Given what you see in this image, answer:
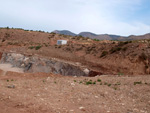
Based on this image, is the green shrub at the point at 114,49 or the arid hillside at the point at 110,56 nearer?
the arid hillside at the point at 110,56

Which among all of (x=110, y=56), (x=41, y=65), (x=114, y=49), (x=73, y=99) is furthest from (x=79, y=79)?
(x=41, y=65)

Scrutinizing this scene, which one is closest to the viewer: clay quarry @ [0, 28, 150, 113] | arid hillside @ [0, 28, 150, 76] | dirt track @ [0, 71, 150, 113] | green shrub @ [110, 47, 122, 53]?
dirt track @ [0, 71, 150, 113]

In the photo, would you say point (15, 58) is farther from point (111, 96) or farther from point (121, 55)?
point (111, 96)

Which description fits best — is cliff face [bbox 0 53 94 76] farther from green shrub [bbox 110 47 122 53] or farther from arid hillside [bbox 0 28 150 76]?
green shrub [bbox 110 47 122 53]

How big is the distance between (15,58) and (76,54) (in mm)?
8576

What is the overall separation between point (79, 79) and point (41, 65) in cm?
1069

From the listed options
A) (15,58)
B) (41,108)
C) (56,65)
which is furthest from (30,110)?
(15,58)

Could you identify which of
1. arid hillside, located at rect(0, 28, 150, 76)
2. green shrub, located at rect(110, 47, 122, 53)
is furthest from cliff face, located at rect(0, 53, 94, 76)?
green shrub, located at rect(110, 47, 122, 53)

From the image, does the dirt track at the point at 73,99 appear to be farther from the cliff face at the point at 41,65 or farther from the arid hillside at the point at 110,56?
the cliff face at the point at 41,65

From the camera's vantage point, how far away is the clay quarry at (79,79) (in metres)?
6.11

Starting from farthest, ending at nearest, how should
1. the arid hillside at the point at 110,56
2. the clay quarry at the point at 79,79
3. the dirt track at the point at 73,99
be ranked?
the arid hillside at the point at 110,56, the clay quarry at the point at 79,79, the dirt track at the point at 73,99

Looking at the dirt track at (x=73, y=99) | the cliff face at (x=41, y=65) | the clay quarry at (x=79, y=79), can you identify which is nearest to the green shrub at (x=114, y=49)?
the clay quarry at (x=79, y=79)

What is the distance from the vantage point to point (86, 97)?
23.1 ft

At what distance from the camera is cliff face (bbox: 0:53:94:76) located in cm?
1775
